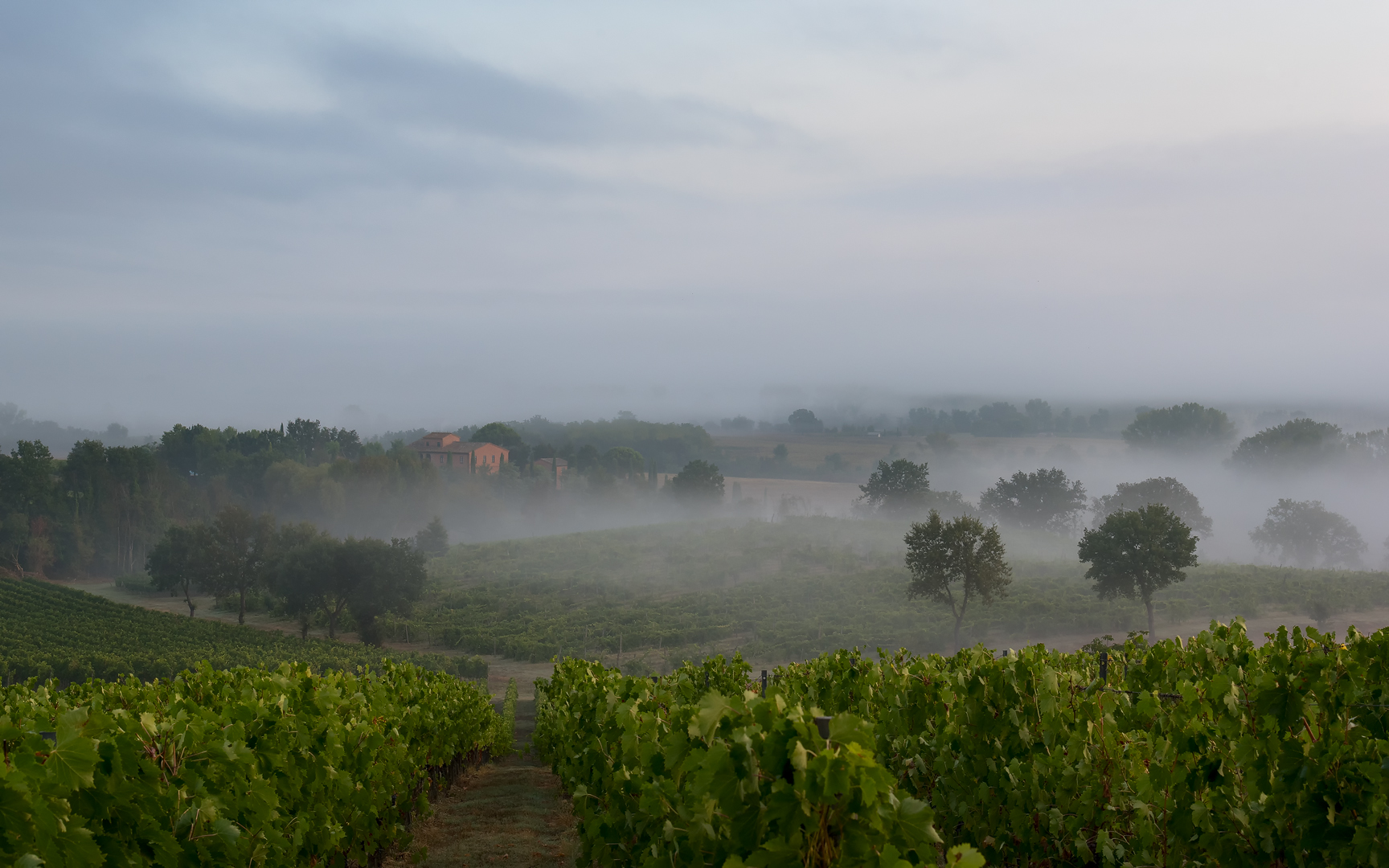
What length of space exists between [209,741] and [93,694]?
17.2ft

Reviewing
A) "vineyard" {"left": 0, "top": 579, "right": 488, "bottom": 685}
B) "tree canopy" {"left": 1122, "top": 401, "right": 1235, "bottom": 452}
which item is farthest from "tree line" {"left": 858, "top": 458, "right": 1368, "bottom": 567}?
"vineyard" {"left": 0, "top": 579, "right": 488, "bottom": 685}

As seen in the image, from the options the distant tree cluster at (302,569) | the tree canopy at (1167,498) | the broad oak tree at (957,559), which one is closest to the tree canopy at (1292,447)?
the tree canopy at (1167,498)

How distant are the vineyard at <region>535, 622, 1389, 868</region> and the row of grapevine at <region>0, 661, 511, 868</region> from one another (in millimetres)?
2134

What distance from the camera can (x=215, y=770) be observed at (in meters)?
5.25

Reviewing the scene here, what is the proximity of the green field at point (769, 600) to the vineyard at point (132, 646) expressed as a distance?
289 inches

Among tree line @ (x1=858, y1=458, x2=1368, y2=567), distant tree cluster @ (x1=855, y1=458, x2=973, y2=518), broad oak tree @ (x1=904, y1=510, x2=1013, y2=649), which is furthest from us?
distant tree cluster @ (x1=855, y1=458, x2=973, y2=518)

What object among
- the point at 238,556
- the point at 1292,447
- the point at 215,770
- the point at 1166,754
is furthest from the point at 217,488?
the point at 1292,447

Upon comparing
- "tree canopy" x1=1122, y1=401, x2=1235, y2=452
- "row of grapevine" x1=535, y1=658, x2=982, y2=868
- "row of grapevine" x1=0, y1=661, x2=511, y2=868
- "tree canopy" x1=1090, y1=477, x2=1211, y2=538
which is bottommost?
"tree canopy" x1=1090, y1=477, x2=1211, y2=538

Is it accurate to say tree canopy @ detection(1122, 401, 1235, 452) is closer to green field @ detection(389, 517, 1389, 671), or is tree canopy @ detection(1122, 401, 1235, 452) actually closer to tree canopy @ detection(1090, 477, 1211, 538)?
tree canopy @ detection(1090, 477, 1211, 538)

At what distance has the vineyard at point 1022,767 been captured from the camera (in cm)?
310

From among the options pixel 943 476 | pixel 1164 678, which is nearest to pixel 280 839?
pixel 1164 678

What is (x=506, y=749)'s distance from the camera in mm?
23172

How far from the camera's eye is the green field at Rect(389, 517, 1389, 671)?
46.6 m

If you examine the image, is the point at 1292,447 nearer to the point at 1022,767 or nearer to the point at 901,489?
the point at 901,489
